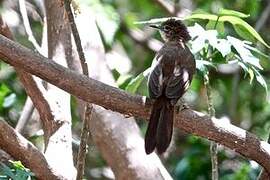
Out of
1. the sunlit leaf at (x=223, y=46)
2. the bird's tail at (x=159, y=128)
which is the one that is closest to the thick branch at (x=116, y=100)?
the bird's tail at (x=159, y=128)

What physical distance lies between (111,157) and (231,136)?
95 centimetres

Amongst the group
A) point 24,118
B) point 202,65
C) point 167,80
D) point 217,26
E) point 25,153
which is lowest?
point 24,118

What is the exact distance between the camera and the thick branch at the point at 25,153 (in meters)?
2.98

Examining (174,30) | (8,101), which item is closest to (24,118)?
(8,101)

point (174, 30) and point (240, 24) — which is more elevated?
point (240, 24)

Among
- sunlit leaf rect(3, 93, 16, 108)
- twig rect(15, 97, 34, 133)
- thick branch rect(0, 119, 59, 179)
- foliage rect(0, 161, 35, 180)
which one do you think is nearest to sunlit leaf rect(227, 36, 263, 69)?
thick branch rect(0, 119, 59, 179)

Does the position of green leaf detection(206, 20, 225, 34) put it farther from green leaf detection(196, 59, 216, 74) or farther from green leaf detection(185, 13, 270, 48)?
green leaf detection(196, 59, 216, 74)

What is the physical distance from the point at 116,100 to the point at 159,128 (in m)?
Result: 0.39

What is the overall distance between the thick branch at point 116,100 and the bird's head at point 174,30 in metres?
0.98

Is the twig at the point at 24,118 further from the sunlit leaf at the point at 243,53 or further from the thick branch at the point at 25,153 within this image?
the sunlit leaf at the point at 243,53

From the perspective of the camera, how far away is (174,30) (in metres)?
4.00

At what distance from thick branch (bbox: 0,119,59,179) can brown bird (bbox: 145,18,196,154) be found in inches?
17.0

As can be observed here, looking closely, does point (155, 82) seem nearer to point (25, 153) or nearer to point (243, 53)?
point (243, 53)

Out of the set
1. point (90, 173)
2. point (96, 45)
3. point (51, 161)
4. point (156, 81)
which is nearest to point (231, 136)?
point (156, 81)
